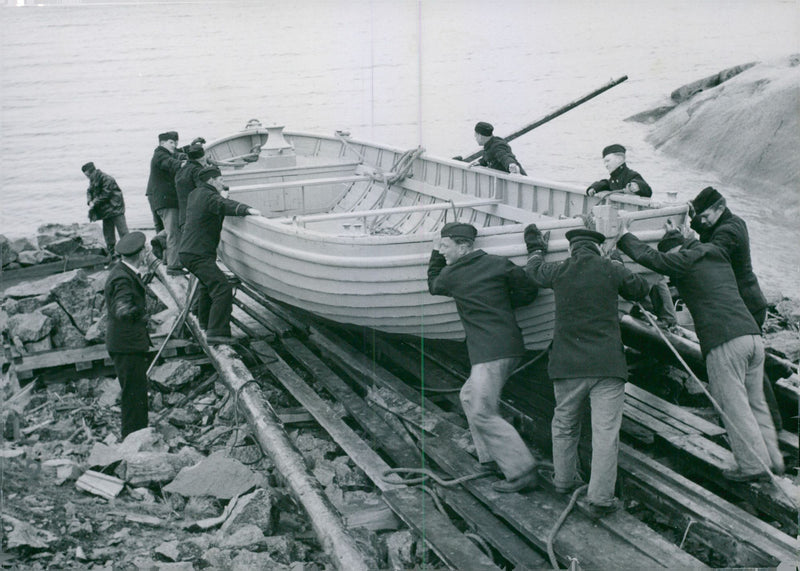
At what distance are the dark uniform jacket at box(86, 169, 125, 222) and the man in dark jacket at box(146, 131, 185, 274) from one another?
2.44 meters

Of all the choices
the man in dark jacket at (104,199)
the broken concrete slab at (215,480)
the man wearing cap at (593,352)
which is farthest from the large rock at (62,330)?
the man wearing cap at (593,352)

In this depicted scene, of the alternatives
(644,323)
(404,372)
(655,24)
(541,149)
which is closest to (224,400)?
(404,372)

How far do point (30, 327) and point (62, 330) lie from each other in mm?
318

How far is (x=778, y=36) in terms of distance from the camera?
41594mm

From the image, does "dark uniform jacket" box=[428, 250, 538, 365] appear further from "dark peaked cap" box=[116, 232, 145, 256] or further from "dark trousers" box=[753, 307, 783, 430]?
"dark peaked cap" box=[116, 232, 145, 256]

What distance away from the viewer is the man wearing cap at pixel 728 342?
4.94m

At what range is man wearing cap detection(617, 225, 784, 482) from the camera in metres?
4.94

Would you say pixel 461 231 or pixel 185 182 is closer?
pixel 461 231

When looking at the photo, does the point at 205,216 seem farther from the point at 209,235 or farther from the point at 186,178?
the point at 186,178

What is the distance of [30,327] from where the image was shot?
790 cm

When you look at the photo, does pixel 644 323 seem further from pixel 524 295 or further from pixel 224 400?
pixel 224 400

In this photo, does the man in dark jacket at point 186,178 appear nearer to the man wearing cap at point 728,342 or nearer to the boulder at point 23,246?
the man wearing cap at point 728,342

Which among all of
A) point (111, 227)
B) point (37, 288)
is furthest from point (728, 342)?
point (111, 227)

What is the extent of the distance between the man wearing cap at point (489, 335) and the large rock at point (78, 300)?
4784mm
